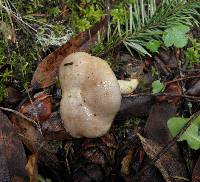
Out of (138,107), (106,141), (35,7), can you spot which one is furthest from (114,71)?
(35,7)

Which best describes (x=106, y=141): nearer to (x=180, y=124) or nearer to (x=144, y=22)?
(x=180, y=124)

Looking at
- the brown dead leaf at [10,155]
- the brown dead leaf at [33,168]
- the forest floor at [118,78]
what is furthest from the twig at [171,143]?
the brown dead leaf at [10,155]

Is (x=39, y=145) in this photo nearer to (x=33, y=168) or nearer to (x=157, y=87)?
(x=33, y=168)

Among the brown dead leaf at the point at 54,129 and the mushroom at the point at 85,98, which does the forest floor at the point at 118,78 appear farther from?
the mushroom at the point at 85,98

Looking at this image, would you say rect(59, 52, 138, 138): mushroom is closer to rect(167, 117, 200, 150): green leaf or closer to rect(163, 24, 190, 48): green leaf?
rect(167, 117, 200, 150): green leaf

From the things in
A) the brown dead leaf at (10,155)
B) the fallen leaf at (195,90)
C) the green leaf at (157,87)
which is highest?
the green leaf at (157,87)

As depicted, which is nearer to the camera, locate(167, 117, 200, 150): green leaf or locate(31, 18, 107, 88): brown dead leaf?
locate(167, 117, 200, 150): green leaf

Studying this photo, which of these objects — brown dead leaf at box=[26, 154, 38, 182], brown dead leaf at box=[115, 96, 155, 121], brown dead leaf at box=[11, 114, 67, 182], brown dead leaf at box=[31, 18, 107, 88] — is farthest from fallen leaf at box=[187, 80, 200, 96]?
brown dead leaf at box=[26, 154, 38, 182]

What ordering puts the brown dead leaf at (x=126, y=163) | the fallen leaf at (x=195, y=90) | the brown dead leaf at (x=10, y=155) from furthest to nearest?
1. the fallen leaf at (x=195, y=90)
2. the brown dead leaf at (x=126, y=163)
3. the brown dead leaf at (x=10, y=155)
